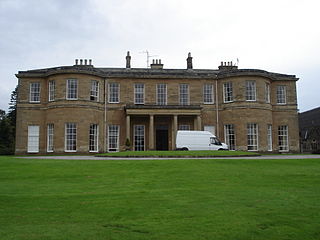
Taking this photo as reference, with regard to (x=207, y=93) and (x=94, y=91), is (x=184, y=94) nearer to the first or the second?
(x=207, y=93)

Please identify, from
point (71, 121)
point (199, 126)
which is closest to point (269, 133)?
point (199, 126)

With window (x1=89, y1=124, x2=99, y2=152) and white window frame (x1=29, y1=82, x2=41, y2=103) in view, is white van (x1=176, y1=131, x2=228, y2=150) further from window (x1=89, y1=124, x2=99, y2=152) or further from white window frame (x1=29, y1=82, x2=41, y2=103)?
white window frame (x1=29, y1=82, x2=41, y2=103)

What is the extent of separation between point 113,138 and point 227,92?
12.8 metres

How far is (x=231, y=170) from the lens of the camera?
12453 mm

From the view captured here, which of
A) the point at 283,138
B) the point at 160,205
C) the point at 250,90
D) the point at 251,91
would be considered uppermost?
the point at 250,90

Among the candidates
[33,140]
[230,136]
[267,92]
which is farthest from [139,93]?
[267,92]

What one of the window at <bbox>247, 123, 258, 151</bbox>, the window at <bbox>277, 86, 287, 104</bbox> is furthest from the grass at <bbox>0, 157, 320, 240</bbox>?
the window at <bbox>277, 86, 287, 104</bbox>

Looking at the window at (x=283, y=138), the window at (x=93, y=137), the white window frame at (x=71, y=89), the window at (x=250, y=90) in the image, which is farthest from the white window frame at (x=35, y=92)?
the window at (x=283, y=138)

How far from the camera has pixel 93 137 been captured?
3011 cm

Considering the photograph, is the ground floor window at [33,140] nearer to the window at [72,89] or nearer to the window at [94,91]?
the window at [72,89]

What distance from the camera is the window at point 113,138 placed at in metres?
31.4

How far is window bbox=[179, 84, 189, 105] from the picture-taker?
32.7 m

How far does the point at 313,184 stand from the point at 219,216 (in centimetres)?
515

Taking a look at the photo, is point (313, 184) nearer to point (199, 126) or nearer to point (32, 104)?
point (199, 126)
